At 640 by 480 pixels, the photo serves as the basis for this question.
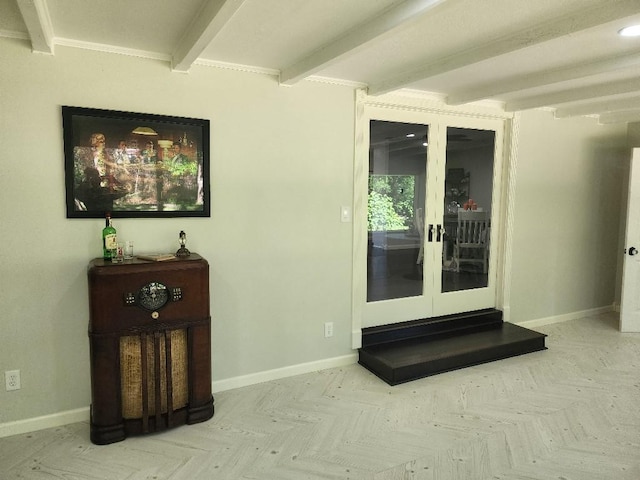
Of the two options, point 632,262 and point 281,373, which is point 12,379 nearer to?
point 281,373

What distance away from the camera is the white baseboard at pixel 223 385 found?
2586 millimetres

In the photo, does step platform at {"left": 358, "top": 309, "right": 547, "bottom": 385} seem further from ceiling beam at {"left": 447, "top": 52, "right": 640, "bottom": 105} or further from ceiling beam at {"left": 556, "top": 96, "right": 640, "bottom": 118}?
ceiling beam at {"left": 556, "top": 96, "right": 640, "bottom": 118}

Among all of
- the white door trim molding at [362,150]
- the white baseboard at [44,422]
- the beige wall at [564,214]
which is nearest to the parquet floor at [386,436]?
the white baseboard at [44,422]

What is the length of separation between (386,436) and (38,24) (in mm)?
2939

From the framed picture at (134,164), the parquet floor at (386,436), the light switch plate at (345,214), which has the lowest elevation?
the parquet floor at (386,436)

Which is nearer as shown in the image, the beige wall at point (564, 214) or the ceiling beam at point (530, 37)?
the ceiling beam at point (530, 37)

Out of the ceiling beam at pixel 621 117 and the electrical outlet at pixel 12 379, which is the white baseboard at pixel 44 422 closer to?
the electrical outlet at pixel 12 379

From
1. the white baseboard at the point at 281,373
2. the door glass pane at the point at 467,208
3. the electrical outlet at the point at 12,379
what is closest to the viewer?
the electrical outlet at the point at 12,379

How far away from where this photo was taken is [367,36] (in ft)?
7.23

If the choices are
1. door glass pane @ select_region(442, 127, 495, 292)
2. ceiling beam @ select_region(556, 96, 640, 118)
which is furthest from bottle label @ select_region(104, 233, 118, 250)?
ceiling beam @ select_region(556, 96, 640, 118)

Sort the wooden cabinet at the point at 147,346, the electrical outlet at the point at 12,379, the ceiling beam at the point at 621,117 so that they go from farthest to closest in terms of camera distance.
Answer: the ceiling beam at the point at 621,117 → the electrical outlet at the point at 12,379 → the wooden cabinet at the point at 147,346

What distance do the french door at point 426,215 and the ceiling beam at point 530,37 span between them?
31.1 inches

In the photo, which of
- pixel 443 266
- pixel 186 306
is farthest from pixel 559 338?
pixel 186 306

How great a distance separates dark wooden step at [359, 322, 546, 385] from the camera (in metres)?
3.38
